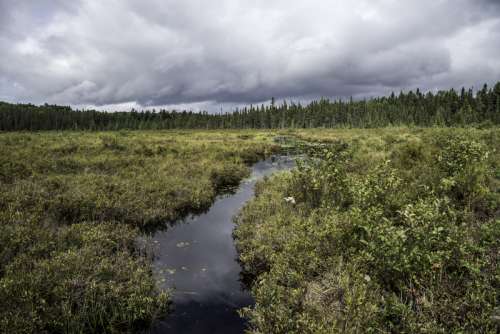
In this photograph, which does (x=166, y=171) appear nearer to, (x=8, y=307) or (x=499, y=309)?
(x=8, y=307)

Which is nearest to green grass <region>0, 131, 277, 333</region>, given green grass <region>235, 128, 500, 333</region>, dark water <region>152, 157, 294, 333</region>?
dark water <region>152, 157, 294, 333</region>

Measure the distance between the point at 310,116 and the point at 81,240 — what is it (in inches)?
5125

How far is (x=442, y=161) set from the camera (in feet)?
34.1

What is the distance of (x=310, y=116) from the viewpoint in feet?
431

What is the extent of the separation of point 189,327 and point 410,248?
5.02m

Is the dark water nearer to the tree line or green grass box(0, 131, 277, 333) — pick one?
green grass box(0, 131, 277, 333)

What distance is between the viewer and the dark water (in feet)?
20.6

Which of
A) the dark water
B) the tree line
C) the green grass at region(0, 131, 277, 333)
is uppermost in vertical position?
the tree line

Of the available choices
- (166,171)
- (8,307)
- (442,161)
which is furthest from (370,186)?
(166,171)

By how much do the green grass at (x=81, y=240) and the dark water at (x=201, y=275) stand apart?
0.56 m

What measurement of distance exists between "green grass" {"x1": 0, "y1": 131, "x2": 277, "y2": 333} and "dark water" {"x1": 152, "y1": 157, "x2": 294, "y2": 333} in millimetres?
556

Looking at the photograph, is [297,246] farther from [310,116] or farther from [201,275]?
[310,116]

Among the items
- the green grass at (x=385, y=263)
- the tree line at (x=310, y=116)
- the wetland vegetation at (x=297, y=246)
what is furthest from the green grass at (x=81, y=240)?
the tree line at (x=310, y=116)

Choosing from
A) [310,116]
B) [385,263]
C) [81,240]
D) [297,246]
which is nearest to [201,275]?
[297,246]
